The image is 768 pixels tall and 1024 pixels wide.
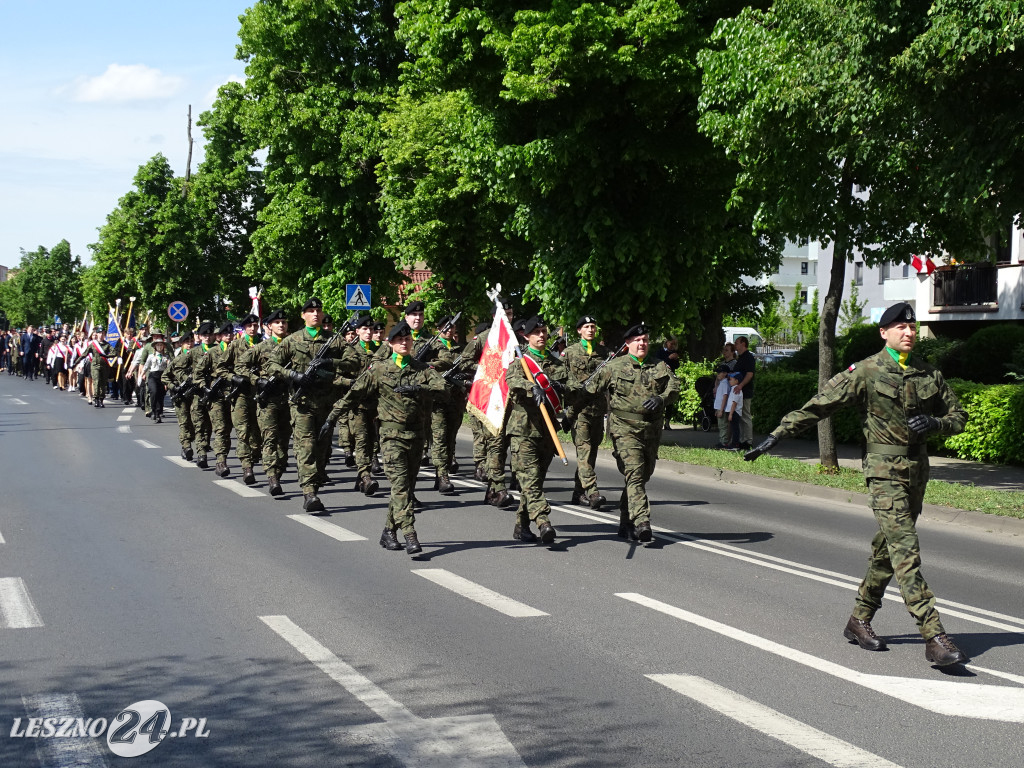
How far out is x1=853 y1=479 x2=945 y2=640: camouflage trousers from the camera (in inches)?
256

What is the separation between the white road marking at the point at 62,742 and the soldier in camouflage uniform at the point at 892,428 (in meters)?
3.90

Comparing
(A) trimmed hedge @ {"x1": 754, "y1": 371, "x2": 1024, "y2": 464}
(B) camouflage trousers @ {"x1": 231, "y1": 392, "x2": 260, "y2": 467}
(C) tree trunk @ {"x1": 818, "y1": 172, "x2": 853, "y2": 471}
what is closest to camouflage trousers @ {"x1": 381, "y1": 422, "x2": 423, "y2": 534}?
(B) camouflage trousers @ {"x1": 231, "y1": 392, "x2": 260, "y2": 467}

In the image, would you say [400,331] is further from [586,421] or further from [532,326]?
[586,421]

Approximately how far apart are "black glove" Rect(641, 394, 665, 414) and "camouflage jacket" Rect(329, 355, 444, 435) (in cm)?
170

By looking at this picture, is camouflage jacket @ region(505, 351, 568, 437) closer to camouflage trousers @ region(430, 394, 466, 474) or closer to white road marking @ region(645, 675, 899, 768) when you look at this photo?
camouflage trousers @ region(430, 394, 466, 474)

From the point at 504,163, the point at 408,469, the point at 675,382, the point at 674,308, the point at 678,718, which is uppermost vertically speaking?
the point at 504,163

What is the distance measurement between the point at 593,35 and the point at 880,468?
11.2m

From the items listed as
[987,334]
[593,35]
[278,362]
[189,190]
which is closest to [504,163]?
[593,35]

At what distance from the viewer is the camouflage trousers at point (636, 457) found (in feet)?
34.3

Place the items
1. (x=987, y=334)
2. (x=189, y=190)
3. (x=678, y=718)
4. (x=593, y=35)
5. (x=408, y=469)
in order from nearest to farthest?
1. (x=678, y=718)
2. (x=408, y=469)
3. (x=593, y=35)
4. (x=987, y=334)
5. (x=189, y=190)

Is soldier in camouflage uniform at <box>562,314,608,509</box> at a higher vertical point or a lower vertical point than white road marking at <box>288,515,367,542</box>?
higher

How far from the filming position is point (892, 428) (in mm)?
6828

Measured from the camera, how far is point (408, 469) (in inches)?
397

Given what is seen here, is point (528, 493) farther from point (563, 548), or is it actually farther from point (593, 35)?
point (593, 35)
